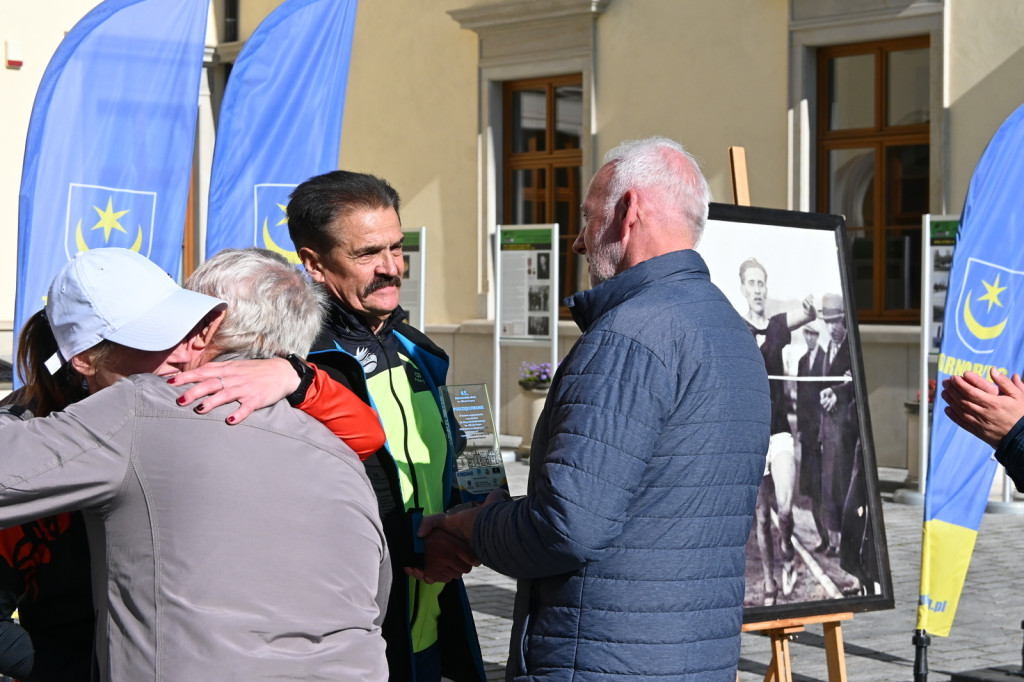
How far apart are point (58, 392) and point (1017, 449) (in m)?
2.30

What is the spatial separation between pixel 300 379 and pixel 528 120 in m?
13.8

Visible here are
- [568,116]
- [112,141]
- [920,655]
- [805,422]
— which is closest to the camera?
[805,422]

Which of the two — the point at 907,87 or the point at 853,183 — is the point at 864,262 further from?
the point at 907,87

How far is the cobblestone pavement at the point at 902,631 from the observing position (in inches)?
248

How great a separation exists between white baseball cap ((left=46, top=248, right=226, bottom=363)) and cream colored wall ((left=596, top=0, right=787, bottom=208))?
36.8 ft

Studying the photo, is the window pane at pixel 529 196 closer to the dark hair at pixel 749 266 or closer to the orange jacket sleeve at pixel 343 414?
the dark hair at pixel 749 266

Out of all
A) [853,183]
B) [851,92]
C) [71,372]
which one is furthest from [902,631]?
[851,92]

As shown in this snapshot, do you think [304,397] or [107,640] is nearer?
[107,640]

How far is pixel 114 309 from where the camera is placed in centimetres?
213

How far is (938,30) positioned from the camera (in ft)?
40.7

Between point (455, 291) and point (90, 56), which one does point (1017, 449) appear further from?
point (455, 291)

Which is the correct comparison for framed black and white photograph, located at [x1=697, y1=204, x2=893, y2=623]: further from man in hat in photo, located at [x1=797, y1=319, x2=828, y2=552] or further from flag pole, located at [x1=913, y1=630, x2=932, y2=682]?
flag pole, located at [x1=913, y1=630, x2=932, y2=682]

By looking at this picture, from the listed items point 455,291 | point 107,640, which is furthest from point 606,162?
point 455,291

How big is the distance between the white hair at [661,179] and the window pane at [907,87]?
10.9 metres
